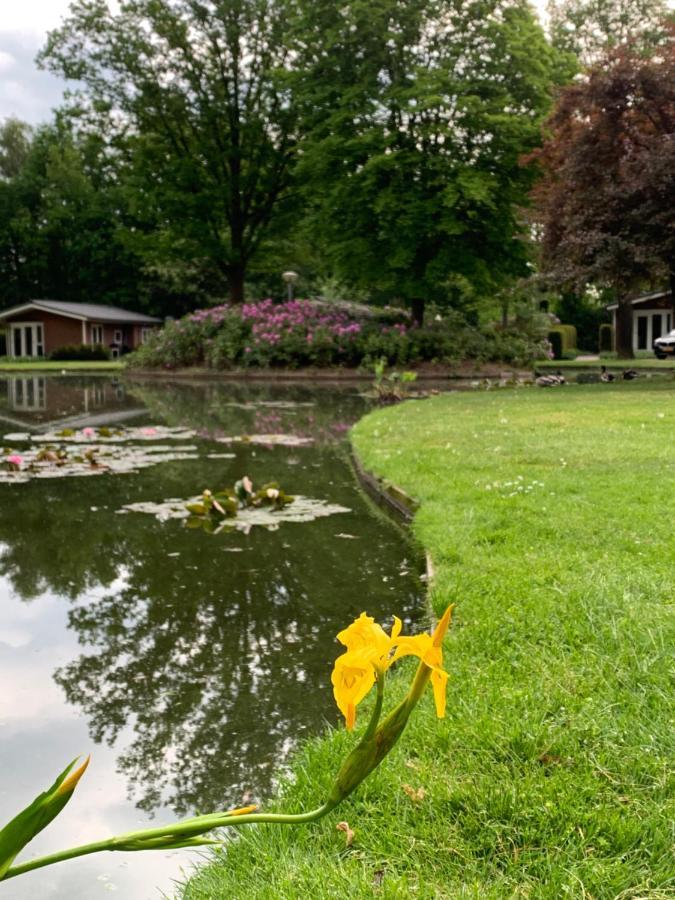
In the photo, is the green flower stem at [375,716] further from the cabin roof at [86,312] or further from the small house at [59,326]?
the cabin roof at [86,312]

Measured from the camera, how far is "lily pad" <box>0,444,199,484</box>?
8117 millimetres

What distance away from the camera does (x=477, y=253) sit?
901 inches

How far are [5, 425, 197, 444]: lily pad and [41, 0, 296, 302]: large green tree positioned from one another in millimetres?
19882

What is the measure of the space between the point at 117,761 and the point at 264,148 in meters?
30.0

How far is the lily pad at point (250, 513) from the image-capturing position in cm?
600

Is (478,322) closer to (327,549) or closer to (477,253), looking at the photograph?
(477,253)

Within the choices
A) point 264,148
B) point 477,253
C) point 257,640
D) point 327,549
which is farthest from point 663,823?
point 264,148

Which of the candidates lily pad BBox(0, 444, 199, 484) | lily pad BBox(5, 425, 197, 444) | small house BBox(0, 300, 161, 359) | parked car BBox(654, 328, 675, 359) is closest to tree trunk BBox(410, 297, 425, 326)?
parked car BBox(654, 328, 675, 359)

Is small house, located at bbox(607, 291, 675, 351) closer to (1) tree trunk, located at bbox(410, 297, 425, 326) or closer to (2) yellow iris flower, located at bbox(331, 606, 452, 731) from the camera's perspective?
(1) tree trunk, located at bbox(410, 297, 425, 326)

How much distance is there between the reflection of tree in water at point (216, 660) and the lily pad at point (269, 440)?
194 inches

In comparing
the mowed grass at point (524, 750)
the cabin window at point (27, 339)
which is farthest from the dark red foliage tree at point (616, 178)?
the cabin window at point (27, 339)

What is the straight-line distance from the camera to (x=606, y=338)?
4481 cm

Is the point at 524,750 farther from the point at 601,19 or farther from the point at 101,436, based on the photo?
the point at 601,19

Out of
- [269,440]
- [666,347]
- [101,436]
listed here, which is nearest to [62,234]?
[666,347]
